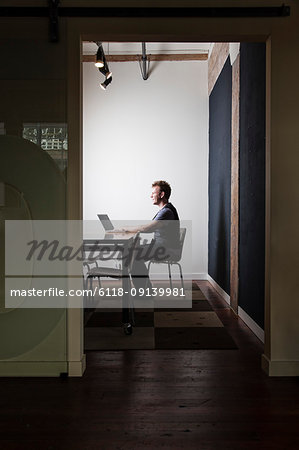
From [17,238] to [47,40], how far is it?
1.37m

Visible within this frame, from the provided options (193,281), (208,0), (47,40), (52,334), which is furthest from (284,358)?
(193,281)

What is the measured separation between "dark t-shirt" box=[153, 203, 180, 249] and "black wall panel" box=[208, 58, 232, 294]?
0.66 metres

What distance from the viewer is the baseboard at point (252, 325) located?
3542mm

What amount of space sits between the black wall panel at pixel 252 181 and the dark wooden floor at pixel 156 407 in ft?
2.55

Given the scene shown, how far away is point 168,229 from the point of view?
5.29 m

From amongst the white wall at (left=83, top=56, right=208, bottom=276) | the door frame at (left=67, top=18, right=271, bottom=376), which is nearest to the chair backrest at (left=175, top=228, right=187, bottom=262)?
the white wall at (left=83, top=56, right=208, bottom=276)

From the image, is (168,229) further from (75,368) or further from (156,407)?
(156,407)

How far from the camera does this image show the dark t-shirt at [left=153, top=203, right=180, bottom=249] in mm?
5219

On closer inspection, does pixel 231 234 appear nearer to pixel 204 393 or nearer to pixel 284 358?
pixel 284 358

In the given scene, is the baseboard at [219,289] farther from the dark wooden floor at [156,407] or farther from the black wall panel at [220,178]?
the dark wooden floor at [156,407]

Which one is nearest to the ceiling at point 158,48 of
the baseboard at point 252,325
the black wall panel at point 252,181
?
the black wall panel at point 252,181

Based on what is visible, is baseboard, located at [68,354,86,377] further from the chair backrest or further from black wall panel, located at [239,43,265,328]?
the chair backrest

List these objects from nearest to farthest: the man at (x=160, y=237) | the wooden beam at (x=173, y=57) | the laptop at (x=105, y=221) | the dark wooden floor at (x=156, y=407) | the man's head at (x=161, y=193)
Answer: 1. the dark wooden floor at (x=156, y=407)
2. the laptop at (x=105, y=221)
3. the man at (x=160, y=237)
4. the man's head at (x=161, y=193)
5. the wooden beam at (x=173, y=57)

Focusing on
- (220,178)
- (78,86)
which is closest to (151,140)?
(220,178)
